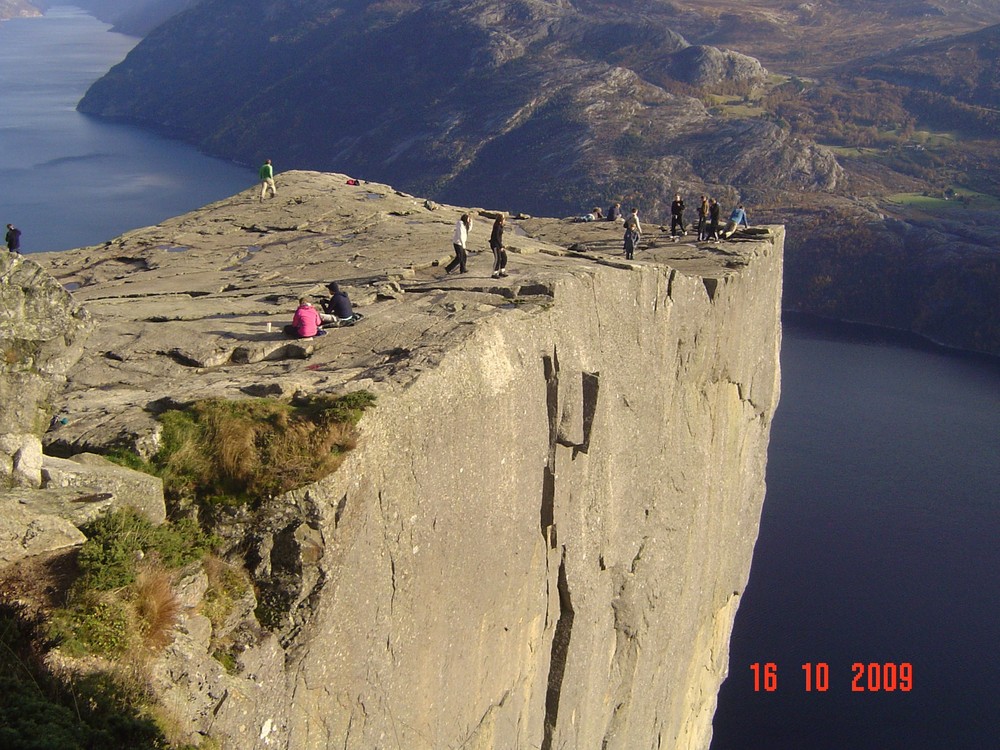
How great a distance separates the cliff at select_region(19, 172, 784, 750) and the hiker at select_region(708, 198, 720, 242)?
4.66ft

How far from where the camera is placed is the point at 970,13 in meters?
181

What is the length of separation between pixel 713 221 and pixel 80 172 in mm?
93307

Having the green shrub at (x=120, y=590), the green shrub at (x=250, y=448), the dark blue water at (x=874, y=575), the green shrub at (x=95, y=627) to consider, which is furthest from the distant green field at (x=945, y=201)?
the green shrub at (x=95, y=627)

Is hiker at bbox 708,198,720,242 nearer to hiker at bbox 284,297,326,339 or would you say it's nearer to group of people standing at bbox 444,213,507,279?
group of people standing at bbox 444,213,507,279

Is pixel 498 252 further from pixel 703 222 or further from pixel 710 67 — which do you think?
pixel 710 67

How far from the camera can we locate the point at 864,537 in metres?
43.3

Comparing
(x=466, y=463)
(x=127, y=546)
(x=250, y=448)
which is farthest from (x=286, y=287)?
(x=127, y=546)

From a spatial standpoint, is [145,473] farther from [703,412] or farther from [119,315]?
[703,412]

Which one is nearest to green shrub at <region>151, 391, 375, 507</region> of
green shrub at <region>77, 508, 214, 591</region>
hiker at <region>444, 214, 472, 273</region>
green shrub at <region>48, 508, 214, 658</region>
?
green shrub at <region>77, 508, 214, 591</region>

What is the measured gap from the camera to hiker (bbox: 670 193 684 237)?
22.7 meters

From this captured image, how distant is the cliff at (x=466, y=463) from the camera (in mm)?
8539

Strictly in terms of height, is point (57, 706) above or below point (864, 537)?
above

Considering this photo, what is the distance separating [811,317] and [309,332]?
83.5m

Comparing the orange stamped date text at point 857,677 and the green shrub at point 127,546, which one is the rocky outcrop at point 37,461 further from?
the orange stamped date text at point 857,677
